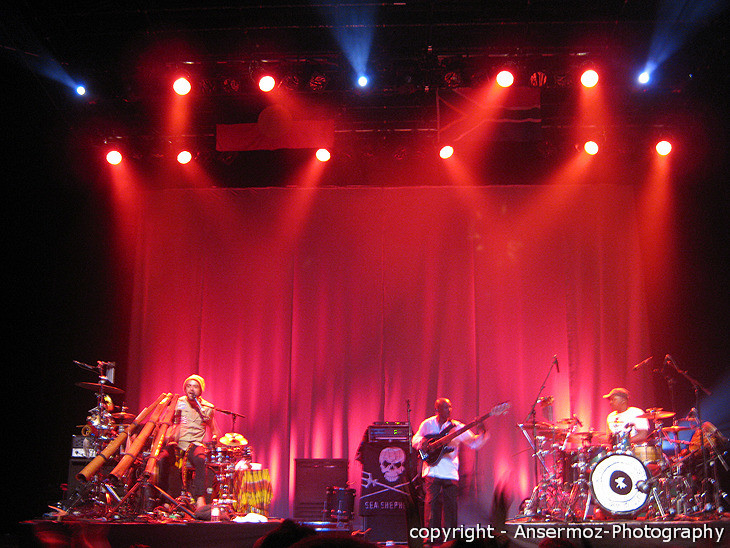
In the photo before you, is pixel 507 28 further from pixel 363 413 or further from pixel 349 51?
pixel 363 413

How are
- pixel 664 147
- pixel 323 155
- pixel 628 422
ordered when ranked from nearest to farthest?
1. pixel 628 422
2. pixel 664 147
3. pixel 323 155

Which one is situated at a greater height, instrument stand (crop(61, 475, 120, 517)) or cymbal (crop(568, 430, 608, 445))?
cymbal (crop(568, 430, 608, 445))

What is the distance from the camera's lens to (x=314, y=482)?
8.30m

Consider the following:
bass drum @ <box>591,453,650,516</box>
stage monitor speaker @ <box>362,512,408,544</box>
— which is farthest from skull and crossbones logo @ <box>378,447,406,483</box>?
bass drum @ <box>591,453,650,516</box>

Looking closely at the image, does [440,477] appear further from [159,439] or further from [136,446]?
[136,446]

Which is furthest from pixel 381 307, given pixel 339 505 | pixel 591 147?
pixel 591 147

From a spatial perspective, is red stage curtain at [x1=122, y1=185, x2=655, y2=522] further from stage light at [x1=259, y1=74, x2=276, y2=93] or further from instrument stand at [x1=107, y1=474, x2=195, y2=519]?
stage light at [x1=259, y1=74, x2=276, y2=93]

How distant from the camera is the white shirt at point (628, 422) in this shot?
7277 mm

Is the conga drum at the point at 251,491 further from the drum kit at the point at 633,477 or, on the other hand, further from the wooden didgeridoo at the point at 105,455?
the drum kit at the point at 633,477

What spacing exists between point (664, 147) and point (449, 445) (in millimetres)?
4987

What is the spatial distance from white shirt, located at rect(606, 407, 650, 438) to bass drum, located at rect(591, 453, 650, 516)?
500 mm

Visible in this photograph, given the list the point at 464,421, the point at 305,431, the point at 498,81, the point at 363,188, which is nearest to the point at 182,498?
the point at 305,431

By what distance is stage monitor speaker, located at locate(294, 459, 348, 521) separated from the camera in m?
8.20

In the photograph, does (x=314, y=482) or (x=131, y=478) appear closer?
(x=131, y=478)
